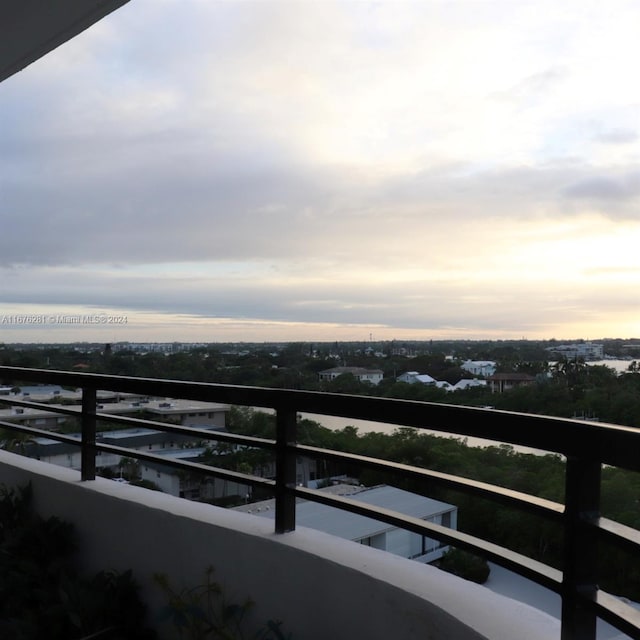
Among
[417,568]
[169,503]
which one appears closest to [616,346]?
[417,568]

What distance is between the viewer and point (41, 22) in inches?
111

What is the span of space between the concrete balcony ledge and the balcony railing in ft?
0.50

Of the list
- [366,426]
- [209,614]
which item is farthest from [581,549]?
[209,614]

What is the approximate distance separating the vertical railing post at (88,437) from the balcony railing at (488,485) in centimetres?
57

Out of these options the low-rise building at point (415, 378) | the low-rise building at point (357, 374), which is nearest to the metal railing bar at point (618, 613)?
the low-rise building at point (415, 378)

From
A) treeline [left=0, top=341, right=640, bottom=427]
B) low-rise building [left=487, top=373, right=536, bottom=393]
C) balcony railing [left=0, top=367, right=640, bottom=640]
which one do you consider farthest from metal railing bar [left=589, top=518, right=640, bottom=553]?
low-rise building [left=487, top=373, right=536, bottom=393]

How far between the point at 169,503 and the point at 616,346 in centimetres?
232

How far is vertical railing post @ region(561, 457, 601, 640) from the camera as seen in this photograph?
1329 millimetres

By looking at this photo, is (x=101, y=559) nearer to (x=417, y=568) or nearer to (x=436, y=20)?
(x=417, y=568)

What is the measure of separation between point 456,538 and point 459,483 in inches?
7.1

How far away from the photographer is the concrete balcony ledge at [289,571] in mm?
1670

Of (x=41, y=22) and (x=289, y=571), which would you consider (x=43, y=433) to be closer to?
(x=289, y=571)

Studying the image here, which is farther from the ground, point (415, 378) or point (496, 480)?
point (415, 378)

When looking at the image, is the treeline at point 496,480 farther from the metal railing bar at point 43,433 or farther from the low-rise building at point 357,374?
the metal railing bar at point 43,433
